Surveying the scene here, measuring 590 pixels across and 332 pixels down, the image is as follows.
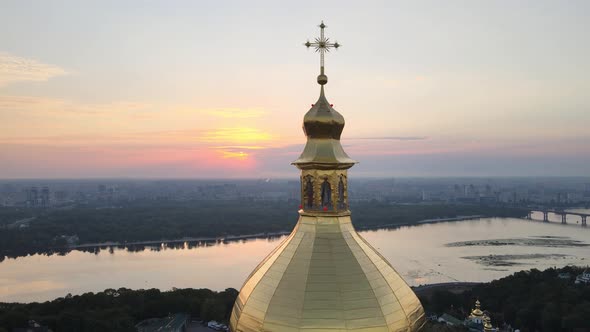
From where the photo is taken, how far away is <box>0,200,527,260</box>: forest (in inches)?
1734

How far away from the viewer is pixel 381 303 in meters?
3.41

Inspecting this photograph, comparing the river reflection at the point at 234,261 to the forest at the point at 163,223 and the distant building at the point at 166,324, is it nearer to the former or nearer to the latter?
the forest at the point at 163,223

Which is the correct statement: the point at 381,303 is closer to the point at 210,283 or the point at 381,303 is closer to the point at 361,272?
the point at 361,272

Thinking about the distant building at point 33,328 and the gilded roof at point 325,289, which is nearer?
the gilded roof at point 325,289

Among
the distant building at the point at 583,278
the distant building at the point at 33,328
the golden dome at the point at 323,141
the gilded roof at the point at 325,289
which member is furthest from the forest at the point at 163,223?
the golden dome at the point at 323,141


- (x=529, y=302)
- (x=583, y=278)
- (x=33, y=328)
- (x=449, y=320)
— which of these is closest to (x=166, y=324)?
(x=33, y=328)

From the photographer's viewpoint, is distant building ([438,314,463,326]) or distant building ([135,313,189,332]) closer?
distant building ([135,313,189,332])

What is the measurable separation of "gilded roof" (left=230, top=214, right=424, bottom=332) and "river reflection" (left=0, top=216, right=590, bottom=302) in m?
22.7

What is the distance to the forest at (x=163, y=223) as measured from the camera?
144 feet

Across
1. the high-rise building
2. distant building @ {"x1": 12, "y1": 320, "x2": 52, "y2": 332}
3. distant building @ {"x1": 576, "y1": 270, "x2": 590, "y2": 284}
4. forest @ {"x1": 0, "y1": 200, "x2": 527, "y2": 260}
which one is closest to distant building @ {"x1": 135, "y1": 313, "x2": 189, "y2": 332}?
distant building @ {"x1": 12, "y1": 320, "x2": 52, "y2": 332}

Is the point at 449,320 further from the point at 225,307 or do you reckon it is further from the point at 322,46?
the point at 322,46

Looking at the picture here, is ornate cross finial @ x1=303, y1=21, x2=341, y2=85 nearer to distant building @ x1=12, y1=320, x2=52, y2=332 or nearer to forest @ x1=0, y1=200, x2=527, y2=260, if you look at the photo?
distant building @ x1=12, y1=320, x2=52, y2=332

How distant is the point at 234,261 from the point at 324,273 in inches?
1233

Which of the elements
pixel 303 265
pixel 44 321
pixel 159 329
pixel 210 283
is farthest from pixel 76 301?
pixel 303 265
